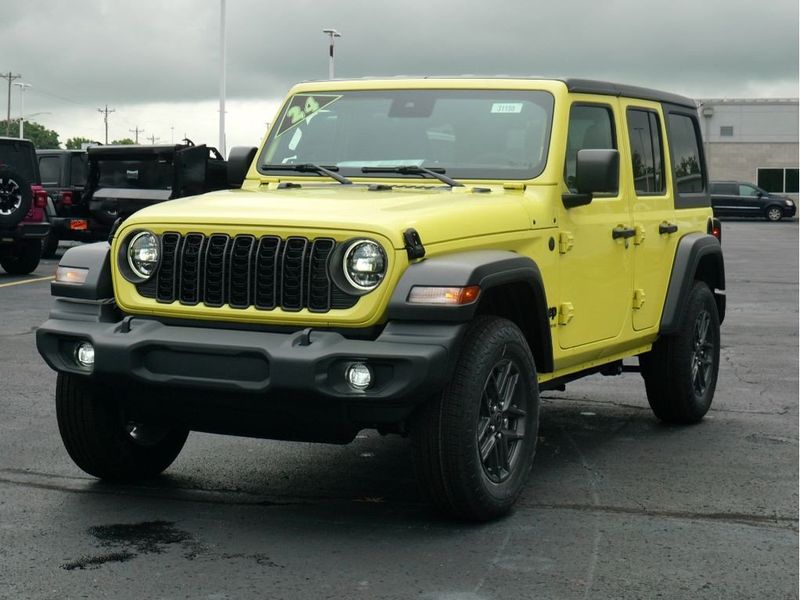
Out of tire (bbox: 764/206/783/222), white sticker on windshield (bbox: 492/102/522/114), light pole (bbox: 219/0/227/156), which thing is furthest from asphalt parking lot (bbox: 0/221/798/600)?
tire (bbox: 764/206/783/222)

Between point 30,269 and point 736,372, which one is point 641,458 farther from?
point 30,269

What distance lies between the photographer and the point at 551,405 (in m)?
9.31

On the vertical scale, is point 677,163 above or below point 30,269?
above

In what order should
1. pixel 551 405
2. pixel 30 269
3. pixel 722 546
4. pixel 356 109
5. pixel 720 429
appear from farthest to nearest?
pixel 30 269 → pixel 551 405 → pixel 720 429 → pixel 356 109 → pixel 722 546

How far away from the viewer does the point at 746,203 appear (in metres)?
54.3

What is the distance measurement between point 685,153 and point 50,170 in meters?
18.6

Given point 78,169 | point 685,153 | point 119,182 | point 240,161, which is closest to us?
point 240,161

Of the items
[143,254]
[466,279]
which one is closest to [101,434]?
[143,254]

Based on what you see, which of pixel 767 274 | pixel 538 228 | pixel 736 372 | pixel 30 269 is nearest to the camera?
pixel 538 228

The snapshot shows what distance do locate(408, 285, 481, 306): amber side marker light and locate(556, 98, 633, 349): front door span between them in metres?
1.29

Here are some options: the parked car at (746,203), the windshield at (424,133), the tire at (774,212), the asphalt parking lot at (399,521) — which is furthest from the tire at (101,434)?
the tire at (774,212)

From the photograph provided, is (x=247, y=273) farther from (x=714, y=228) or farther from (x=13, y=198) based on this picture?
(x=13, y=198)

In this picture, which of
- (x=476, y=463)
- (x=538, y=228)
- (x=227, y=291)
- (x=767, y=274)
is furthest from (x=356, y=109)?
(x=767, y=274)

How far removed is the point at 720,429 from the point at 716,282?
1.02 m
